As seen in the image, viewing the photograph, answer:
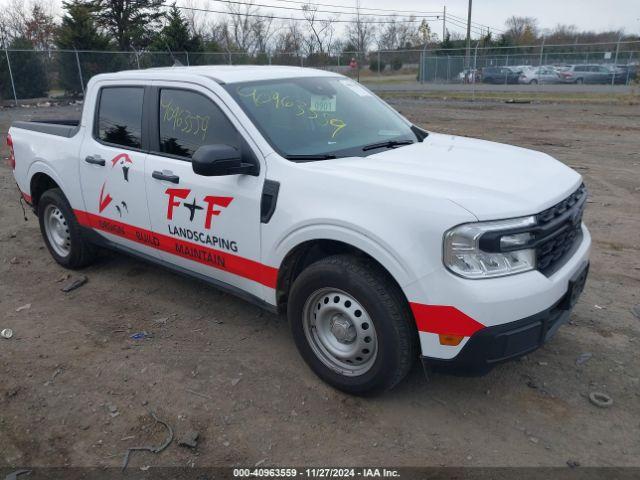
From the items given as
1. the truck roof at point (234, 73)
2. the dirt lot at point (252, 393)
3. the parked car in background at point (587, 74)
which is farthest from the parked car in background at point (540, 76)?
the truck roof at point (234, 73)

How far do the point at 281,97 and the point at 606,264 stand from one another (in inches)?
140

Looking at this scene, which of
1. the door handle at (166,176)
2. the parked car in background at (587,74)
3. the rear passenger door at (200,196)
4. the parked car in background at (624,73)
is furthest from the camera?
the parked car in background at (587,74)

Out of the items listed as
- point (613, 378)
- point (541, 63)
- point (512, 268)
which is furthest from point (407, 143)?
point (541, 63)

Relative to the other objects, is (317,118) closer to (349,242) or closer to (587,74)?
(349,242)

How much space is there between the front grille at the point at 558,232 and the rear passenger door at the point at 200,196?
1.67 m

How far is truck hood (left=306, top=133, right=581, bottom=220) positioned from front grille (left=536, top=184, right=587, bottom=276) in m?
0.06

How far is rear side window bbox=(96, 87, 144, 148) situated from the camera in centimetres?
436

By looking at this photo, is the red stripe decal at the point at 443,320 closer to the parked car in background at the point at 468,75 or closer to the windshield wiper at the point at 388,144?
the windshield wiper at the point at 388,144

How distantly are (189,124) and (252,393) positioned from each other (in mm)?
1944

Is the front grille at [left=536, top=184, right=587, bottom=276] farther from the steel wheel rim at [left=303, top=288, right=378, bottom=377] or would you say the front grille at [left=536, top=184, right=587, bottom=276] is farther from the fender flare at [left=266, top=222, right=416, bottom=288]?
the steel wheel rim at [left=303, top=288, right=378, bottom=377]

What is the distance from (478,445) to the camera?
2.96 m

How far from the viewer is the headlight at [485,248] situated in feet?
8.87

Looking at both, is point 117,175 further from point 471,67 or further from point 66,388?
point 471,67

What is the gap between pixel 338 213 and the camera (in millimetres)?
3057
